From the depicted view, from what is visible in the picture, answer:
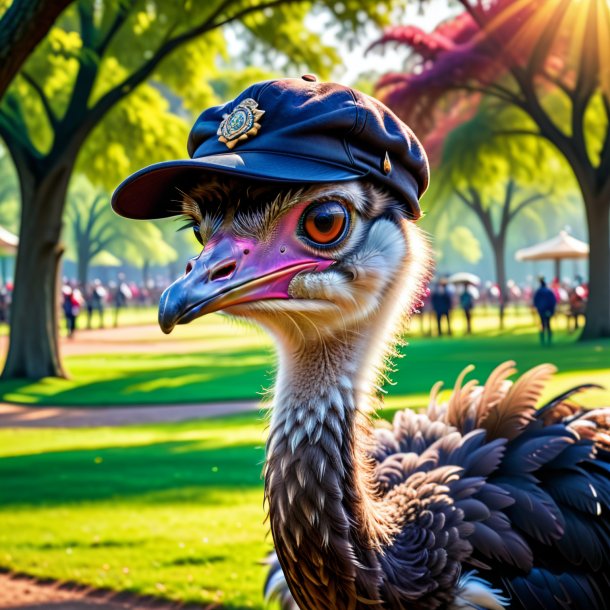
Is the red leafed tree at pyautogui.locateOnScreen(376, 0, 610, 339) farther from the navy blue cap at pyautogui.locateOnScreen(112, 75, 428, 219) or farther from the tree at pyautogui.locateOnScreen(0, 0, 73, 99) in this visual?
the navy blue cap at pyautogui.locateOnScreen(112, 75, 428, 219)

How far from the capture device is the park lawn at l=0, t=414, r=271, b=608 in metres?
5.48

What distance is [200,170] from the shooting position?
2207 mm

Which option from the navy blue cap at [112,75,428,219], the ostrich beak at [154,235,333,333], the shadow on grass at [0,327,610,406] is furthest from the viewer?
the shadow on grass at [0,327,610,406]

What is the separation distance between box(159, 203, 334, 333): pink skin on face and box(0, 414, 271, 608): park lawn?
316 centimetres

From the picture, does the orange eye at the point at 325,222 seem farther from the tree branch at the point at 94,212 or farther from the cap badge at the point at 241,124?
the tree branch at the point at 94,212

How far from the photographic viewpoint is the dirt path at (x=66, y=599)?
507 centimetres

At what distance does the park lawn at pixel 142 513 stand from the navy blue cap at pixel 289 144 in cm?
321

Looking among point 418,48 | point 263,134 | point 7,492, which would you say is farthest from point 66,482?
point 418,48

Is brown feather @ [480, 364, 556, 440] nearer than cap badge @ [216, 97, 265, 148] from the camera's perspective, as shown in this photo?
No

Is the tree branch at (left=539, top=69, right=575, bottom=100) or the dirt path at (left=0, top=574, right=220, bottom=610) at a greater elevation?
the tree branch at (left=539, top=69, right=575, bottom=100)

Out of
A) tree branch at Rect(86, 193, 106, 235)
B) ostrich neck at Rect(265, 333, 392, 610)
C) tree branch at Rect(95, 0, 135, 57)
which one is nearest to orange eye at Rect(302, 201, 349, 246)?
ostrich neck at Rect(265, 333, 392, 610)

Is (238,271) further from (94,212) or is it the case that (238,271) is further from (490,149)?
(94,212)

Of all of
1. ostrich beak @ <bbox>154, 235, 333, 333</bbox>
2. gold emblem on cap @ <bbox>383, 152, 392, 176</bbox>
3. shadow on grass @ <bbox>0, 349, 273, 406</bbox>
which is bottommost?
shadow on grass @ <bbox>0, 349, 273, 406</bbox>

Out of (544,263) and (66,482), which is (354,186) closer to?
(66,482)
